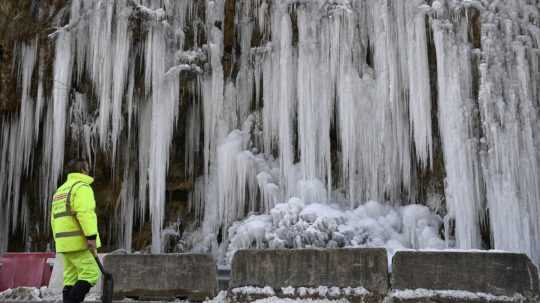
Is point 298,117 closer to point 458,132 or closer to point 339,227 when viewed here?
point 339,227

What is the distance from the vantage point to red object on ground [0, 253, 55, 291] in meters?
7.98

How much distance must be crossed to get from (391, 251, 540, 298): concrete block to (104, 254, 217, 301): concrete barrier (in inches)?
70.9

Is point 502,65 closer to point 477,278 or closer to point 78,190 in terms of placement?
point 477,278

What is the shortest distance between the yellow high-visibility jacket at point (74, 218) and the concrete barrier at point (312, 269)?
1.41 meters

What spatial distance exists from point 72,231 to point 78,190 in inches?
12.7

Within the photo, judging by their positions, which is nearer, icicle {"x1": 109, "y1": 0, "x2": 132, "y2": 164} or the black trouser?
the black trouser

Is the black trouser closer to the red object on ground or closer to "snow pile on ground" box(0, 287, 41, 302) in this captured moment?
"snow pile on ground" box(0, 287, 41, 302)

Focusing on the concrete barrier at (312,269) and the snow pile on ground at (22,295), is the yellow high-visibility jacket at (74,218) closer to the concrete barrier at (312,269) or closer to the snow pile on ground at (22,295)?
the concrete barrier at (312,269)

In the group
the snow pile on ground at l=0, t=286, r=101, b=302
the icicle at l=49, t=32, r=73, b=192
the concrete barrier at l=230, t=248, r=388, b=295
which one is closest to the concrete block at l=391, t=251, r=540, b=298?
the concrete barrier at l=230, t=248, r=388, b=295

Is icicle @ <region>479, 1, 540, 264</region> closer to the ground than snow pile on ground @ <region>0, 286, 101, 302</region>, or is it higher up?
higher up

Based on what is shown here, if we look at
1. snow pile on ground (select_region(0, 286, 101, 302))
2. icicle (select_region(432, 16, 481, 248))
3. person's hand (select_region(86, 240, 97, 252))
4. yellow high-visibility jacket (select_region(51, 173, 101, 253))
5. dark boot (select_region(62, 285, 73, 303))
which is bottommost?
snow pile on ground (select_region(0, 286, 101, 302))

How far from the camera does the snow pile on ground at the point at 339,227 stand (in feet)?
31.3

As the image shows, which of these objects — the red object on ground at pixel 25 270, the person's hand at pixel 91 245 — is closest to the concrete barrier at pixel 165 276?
the person's hand at pixel 91 245

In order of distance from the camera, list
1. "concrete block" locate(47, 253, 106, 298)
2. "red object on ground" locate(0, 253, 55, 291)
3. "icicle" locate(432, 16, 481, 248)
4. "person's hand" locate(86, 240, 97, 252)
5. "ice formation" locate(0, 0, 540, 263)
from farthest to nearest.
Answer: "ice formation" locate(0, 0, 540, 263)
"icicle" locate(432, 16, 481, 248)
"red object on ground" locate(0, 253, 55, 291)
"concrete block" locate(47, 253, 106, 298)
"person's hand" locate(86, 240, 97, 252)
